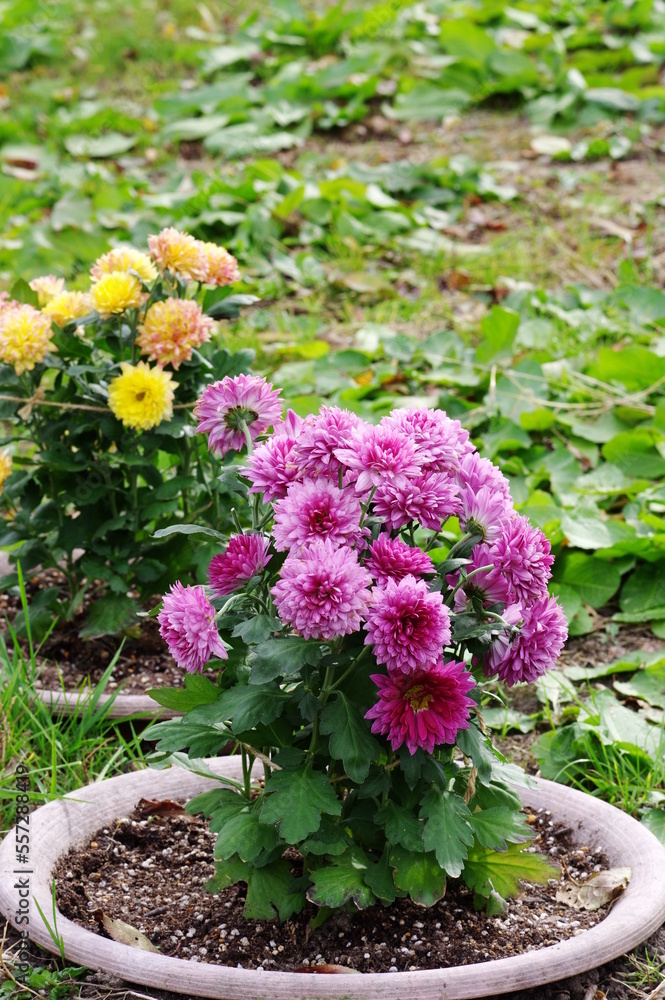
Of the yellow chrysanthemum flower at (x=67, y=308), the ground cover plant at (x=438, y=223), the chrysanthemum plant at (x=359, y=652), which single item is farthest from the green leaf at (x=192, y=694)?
the yellow chrysanthemum flower at (x=67, y=308)

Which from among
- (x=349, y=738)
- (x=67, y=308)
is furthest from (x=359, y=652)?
(x=67, y=308)

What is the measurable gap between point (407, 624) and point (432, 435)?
11.2 inches

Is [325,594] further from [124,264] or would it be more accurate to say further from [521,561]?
[124,264]

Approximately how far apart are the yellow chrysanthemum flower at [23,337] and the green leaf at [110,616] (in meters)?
0.57

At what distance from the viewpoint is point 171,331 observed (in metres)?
2.12

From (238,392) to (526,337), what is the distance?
2204 millimetres

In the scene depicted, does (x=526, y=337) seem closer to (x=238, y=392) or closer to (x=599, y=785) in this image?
(x=599, y=785)

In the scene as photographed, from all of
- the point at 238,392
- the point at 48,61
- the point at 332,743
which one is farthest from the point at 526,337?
the point at 48,61

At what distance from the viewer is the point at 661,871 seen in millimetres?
1675

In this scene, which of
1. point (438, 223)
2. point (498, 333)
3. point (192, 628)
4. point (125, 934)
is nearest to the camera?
point (192, 628)

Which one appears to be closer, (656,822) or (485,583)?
(485,583)

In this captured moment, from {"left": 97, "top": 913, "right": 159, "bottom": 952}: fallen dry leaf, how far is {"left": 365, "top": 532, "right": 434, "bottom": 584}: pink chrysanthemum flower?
703mm

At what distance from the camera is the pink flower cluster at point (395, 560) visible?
1.30 metres

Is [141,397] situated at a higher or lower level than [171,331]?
lower
